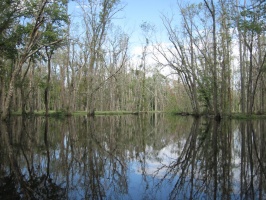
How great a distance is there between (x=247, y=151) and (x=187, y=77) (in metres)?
23.1

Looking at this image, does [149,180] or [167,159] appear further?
[167,159]

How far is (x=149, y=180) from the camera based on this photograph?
4.25 metres

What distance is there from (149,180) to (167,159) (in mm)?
1759

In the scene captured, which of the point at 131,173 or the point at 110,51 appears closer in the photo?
the point at 131,173

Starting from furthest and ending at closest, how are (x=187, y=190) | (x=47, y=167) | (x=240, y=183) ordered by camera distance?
(x=47, y=167), (x=240, y=183), (x=187, y=190)

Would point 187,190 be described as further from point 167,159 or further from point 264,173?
point 167,159

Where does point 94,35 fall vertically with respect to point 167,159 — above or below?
above

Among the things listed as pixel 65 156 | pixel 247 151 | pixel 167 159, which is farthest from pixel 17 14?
pixel 247 151

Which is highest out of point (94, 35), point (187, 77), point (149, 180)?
point (94, 35)

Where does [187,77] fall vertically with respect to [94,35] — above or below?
below

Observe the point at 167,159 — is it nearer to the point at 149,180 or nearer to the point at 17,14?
the point at 149,180

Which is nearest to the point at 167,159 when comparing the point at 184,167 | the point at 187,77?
the point at 184,167

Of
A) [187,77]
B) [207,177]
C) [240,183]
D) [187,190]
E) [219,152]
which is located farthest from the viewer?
[187,77]

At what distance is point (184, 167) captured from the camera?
5.00m
